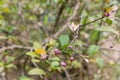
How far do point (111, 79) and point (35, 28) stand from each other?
0.70 m

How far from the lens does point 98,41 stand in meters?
2.05

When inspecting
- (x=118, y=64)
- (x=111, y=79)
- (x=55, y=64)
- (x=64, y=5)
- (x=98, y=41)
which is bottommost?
(x=111, y=79)

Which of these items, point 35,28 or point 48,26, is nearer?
point 35,28

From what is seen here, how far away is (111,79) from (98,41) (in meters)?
0.30

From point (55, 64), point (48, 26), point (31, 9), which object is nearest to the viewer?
point (55, 64)

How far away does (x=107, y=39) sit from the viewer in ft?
7.08

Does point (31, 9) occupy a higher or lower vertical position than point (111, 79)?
higher

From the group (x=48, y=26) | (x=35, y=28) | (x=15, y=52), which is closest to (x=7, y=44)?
(x=15, y=52)

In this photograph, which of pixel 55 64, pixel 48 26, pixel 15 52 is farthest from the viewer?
pixel 48 26

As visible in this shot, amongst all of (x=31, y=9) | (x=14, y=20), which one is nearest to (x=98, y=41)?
(x=31, y=9)

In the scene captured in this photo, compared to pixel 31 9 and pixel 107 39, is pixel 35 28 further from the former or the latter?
pixel 107 39

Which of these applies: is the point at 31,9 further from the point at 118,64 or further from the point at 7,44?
the point at 118,64

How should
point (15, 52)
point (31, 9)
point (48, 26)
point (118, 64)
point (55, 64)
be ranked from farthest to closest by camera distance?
point (48, 26) < point (31, 9) < point (118, 64) < point (15, 52) < point (55, 64)

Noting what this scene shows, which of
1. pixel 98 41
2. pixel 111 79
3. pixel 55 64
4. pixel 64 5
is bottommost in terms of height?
pixel 111 79
